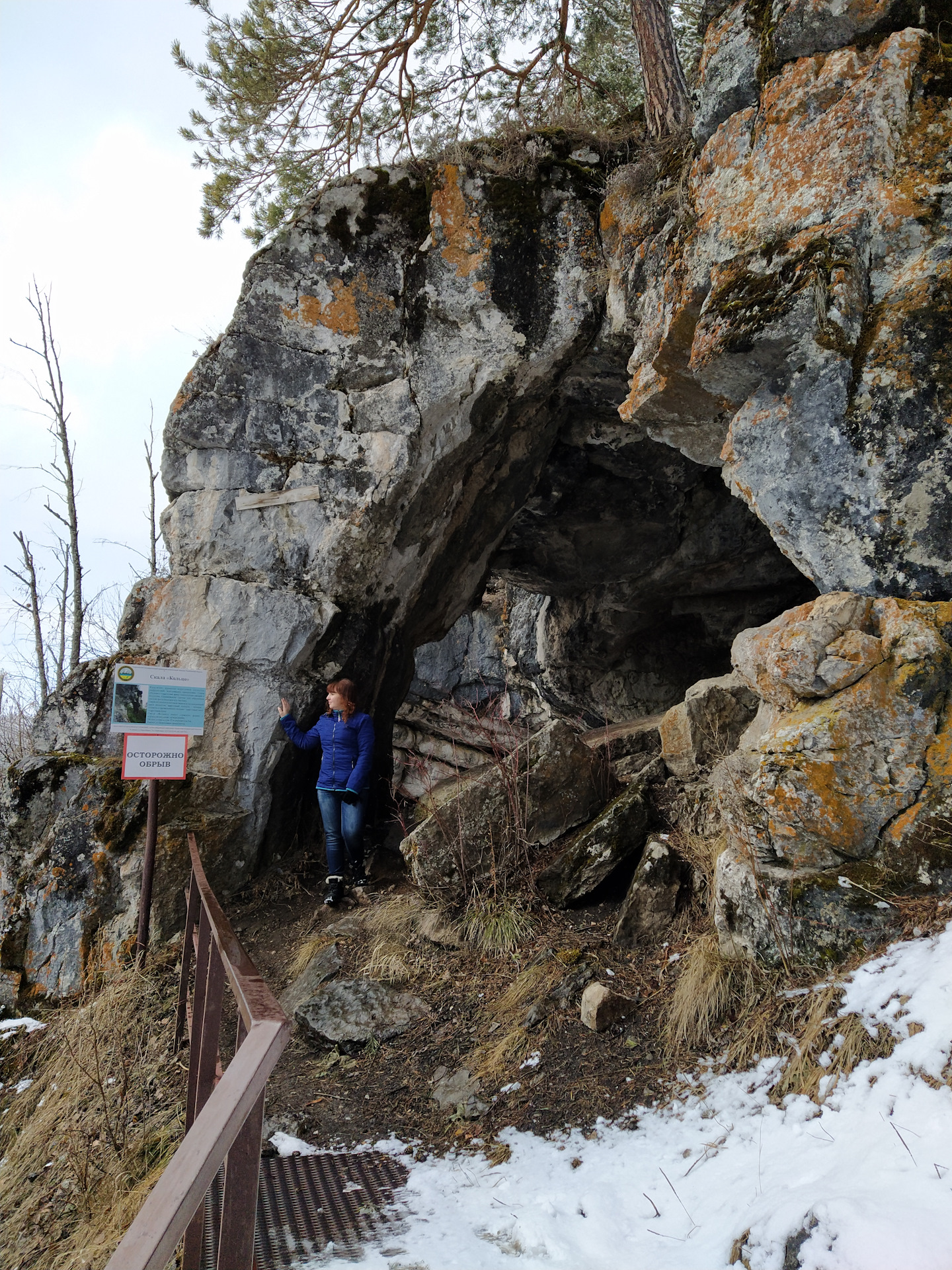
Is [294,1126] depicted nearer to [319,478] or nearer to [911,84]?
[319,478]

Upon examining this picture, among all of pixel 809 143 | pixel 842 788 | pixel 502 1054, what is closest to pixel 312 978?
pixel 502 1054

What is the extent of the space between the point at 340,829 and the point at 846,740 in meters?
3.58

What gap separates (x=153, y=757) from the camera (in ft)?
15.6

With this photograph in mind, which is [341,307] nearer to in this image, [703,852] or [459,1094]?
[703,852]

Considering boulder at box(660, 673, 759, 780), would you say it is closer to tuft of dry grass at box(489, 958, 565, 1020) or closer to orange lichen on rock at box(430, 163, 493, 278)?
tuft of dry grass at box(489, 958, 565, 1020)

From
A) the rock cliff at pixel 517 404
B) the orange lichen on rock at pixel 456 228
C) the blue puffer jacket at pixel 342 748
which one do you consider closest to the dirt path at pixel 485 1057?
the blue puffer jacket at pixel 342 748

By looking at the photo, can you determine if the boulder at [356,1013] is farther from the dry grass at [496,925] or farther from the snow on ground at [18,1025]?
the snow on ground at [18,1025]

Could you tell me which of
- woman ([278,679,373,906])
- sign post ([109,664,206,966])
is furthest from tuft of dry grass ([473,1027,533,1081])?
sign post ([109,664,206,966])

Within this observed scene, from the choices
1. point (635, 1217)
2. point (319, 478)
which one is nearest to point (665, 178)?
point (319, 478)

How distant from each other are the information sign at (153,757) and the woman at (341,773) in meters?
1.03

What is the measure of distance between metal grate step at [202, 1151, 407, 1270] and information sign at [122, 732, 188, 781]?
2.29 metres

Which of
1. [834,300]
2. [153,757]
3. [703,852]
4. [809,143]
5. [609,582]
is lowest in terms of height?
[703,852]

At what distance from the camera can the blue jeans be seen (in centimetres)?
562

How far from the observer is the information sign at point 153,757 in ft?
15.3
